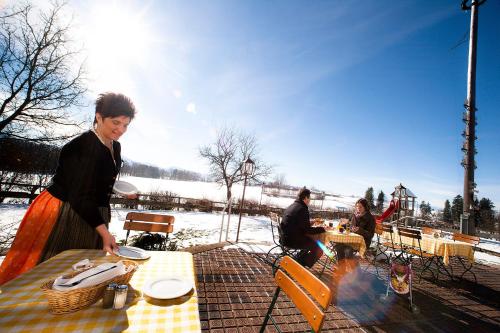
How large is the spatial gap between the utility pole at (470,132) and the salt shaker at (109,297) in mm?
12347

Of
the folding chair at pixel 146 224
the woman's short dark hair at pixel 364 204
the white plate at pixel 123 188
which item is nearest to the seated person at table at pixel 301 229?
the woman's short dark hair at pixel 364 204

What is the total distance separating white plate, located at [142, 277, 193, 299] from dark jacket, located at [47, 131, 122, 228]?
0.59 metres

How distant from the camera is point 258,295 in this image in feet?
11.6

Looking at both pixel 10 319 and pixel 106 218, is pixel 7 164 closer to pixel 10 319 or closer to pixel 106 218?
pixel 106 218

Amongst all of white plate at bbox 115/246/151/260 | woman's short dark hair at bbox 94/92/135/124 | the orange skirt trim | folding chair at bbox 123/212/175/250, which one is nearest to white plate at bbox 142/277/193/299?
white plate at bbox 115/246/151/260

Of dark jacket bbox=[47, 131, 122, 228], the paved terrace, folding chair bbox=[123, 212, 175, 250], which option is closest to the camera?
dark jacket bbox=[47, 131, 122, 228]

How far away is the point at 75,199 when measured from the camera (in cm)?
146

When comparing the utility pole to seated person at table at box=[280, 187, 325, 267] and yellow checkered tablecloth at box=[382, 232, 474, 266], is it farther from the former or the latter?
seated person at table at box=[280, 187, 325, 267]

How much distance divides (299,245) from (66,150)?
3.81 metres

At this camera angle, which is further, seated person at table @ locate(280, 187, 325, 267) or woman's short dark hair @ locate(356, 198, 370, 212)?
woman's short dark hair @ locate(356, 198, 370, 212)

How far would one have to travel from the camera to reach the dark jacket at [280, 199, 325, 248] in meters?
4.16

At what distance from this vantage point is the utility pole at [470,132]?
908 cm

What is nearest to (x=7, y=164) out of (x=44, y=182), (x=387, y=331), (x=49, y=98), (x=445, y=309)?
(x=44, y=182)

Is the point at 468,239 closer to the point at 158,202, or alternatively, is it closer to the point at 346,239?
the point at 346,239
